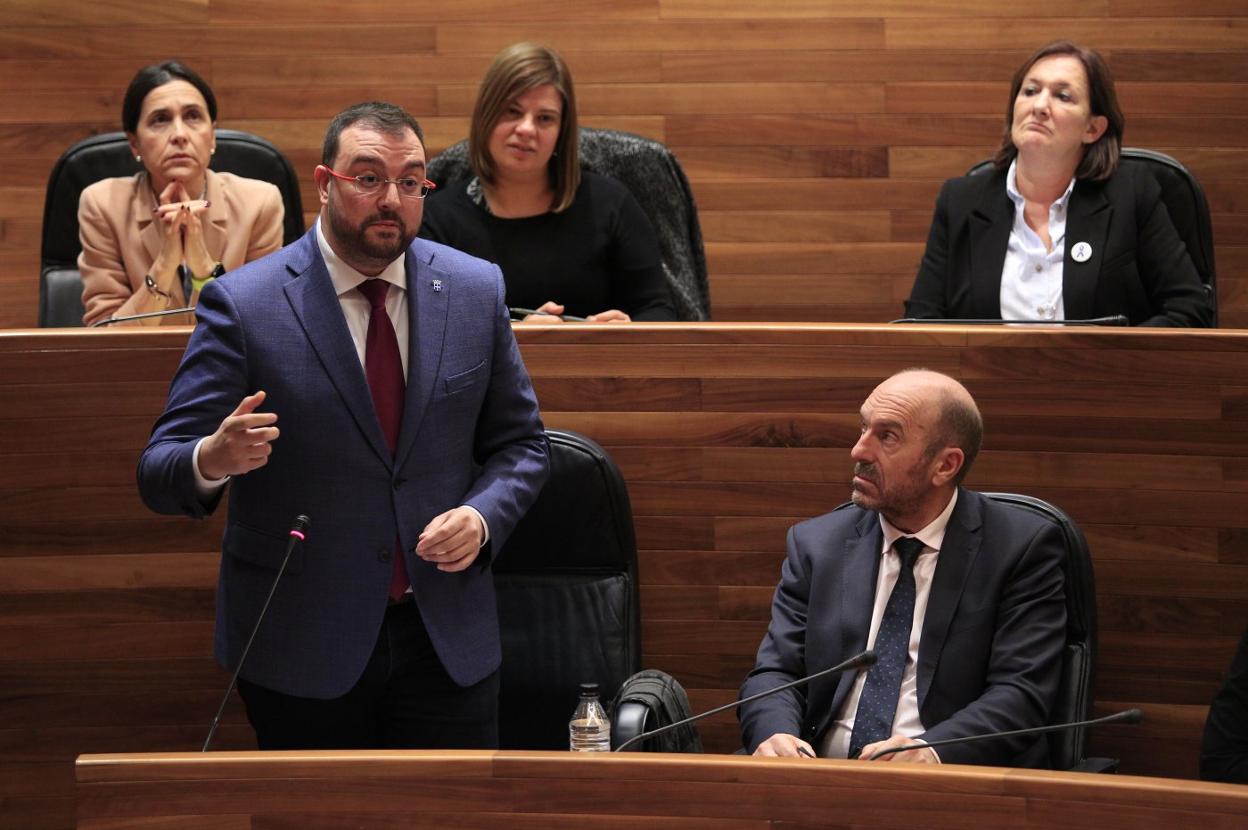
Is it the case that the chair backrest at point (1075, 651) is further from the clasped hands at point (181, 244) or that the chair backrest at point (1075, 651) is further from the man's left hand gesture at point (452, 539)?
the clasped hands at point (181, 244)

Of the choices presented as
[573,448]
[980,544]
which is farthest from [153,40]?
[980,544]

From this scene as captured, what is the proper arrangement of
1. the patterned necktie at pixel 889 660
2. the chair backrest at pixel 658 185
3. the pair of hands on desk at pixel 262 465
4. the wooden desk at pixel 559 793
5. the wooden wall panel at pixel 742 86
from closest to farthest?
the wooden desk at pixel 559 793
the pair of hands on desk at pixel 262 465
the patterned necktie at pixel 889 660
the chair backrest at pixel 658 185
the wooden wall panel at pixel 742 86

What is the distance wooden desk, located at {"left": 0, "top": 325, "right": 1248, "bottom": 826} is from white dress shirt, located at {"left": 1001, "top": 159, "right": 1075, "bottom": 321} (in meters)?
0.27

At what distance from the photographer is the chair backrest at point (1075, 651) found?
3.90ft

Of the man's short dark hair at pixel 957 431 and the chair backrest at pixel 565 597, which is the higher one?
the man's short dark hair at pixel 957 431

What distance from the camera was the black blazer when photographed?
161cm

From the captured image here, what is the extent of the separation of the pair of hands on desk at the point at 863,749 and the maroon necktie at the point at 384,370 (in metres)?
0.28

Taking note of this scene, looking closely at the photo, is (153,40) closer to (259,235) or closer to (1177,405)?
(259,235)

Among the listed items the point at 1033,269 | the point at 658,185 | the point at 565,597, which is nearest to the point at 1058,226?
the point at 1033,269

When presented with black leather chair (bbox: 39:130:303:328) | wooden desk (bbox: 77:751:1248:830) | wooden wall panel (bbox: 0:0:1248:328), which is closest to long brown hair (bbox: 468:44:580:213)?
black leather chair (bbox: 39:130:303:328)

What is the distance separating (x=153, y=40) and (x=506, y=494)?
1.31 meters

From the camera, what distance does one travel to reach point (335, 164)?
112cm

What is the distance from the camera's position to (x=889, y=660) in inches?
48.1

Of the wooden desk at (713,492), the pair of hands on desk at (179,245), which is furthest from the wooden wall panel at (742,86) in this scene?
the wooden desk at (713,492)
